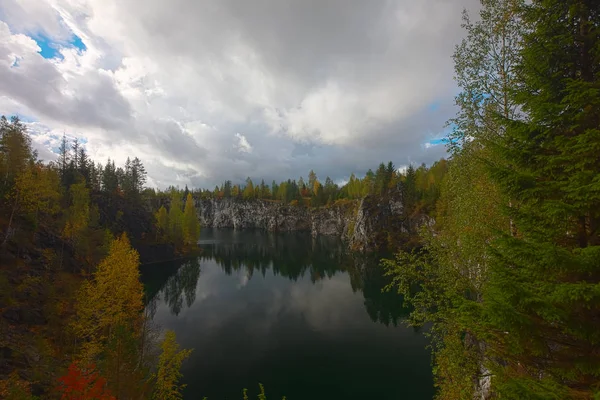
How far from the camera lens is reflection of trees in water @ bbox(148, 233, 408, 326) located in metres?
41.3

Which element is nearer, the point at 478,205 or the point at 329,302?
the point at 478,205

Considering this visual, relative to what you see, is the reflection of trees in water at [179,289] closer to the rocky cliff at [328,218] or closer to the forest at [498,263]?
the forest at [498,263]

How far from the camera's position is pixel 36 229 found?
100ft

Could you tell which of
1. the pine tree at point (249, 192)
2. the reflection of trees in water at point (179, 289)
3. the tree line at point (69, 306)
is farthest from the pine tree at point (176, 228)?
the pine tree at point (249, 192)

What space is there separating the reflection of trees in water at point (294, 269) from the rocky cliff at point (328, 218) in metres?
10.4

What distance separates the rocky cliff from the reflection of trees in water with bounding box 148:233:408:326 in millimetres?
10360

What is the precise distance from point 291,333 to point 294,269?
34405 millimetres

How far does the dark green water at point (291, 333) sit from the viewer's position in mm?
22328

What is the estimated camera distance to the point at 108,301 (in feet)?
73.6

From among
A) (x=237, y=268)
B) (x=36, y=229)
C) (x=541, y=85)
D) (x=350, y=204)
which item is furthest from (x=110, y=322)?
(x=350, y=204)

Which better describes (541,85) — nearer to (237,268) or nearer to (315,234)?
(237,268)

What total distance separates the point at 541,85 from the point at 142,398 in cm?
2431

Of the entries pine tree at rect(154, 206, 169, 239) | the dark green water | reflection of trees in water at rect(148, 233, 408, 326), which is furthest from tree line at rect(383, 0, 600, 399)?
pine tree at rect(154, 206, 169, 239)

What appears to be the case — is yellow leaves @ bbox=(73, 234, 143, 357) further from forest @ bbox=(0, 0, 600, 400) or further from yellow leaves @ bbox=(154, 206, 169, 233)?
yellow leaves @ bbox=(154, 206, 169, 233)
